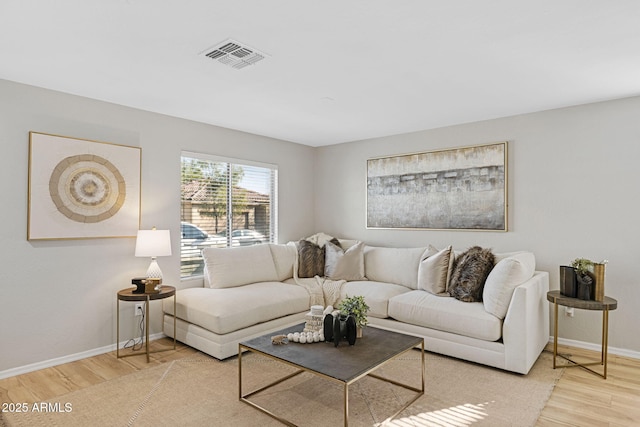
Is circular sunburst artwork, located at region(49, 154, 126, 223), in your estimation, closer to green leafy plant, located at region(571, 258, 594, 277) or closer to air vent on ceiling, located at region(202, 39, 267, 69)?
air vent on ceiling, located at region(202, 39, 267, 69)

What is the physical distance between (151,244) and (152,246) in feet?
0.07

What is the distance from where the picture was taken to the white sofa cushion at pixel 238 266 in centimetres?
404

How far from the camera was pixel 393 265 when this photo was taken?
446 centimetres

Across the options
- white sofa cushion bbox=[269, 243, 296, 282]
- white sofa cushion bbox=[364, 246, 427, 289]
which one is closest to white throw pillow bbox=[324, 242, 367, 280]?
white sofa cushion bbox=[364, 246, 427, 289]

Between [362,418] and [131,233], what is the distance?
278 centimetres

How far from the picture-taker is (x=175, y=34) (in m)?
2.26

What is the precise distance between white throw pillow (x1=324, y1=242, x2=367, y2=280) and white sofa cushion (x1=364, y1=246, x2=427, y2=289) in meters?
0.12

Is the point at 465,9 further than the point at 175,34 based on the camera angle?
No

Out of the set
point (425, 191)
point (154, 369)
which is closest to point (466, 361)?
point (425, 191)

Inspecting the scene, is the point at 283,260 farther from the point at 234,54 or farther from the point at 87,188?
the point at 234,54

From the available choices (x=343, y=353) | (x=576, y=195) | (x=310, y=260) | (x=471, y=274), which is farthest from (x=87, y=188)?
(x=576, y=195)

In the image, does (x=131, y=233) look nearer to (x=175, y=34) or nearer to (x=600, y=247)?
(x=175, y=34)

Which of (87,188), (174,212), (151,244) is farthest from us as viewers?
(174,212)

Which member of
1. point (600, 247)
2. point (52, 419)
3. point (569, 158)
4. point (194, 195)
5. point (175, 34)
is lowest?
point (52, 419)
